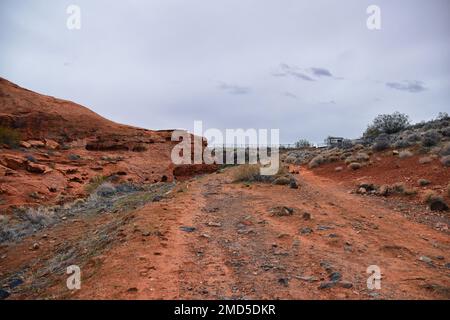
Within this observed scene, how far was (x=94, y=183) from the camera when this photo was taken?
57.6 ft

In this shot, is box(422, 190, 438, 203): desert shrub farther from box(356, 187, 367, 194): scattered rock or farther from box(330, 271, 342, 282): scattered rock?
box(330, 271, 342, 282): scattered rock

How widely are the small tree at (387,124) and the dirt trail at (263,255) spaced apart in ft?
80.6

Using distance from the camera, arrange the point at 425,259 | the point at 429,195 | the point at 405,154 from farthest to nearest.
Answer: the point at 405,154 < the point at 429,195 < the point at 425,259

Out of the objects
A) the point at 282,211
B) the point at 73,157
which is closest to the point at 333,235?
the point at 282,211

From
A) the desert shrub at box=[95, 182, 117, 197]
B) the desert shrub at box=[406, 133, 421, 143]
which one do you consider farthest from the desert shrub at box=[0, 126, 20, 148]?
the desert shrub at box=[406, 133, 421, 143]

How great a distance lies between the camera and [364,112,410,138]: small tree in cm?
3309

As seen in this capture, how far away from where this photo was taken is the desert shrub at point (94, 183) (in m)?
16.8

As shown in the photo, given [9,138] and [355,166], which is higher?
[9,138]

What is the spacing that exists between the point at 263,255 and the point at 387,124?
106ft

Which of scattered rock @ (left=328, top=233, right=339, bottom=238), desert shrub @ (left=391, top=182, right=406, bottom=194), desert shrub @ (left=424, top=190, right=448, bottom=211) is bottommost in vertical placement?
scattered rock @ (left=328, top=233, right=339, bottom=238)

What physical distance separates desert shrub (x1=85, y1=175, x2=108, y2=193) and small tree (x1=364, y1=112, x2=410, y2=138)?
Answer: 2428cm

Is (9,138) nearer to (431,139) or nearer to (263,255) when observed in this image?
(263,255)
